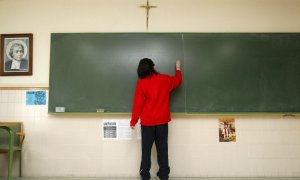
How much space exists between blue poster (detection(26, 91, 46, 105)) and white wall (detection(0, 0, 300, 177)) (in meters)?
0.07

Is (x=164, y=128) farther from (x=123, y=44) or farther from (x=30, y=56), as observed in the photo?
(x=30, y=56)

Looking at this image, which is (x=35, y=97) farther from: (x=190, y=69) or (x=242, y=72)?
(x=242, y=72)

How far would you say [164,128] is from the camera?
2.97 meters

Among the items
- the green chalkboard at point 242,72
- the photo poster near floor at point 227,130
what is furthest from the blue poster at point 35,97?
the photo poster near floor at point 227,130

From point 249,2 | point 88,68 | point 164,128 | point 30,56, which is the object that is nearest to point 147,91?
point 164,128

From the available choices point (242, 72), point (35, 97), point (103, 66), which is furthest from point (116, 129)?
point (242, 72)

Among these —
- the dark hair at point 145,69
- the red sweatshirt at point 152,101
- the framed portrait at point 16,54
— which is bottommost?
the red sweatshirt at point 152,101

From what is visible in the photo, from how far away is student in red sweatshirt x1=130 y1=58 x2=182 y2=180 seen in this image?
2.91m

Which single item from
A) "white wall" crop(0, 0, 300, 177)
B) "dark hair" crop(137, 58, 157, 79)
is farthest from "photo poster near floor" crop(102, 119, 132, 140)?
"dark hair" crop(137, 58, 157, 79)

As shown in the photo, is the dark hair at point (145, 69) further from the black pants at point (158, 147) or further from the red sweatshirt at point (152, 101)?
the black pants at point (158, 147)

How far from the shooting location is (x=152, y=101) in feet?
9.54

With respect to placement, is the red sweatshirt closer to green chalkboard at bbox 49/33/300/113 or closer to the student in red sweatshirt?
the student in red sweatshirt

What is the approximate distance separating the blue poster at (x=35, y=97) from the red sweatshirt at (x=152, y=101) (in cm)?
134

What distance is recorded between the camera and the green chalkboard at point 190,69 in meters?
3.30
